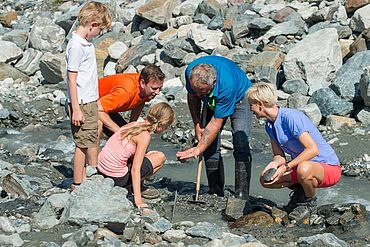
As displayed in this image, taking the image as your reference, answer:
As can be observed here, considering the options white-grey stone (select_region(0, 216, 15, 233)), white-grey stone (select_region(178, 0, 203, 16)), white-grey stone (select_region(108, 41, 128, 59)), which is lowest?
white-grey stone (select_region(108, 41, 128, 59))

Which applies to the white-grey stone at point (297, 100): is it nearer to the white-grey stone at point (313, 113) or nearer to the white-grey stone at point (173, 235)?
the white-grey stone at point (313, 113)

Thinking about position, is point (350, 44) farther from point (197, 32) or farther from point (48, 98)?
point (48, 98)

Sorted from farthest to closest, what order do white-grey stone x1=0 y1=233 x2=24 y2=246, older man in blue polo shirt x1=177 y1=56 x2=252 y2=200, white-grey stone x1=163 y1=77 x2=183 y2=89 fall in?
1. white-grey stone x1=163 y1=77 x2=183 y2=89
2. older man in blue polo shirt x1=177 y1=56 x2=252 y2=200
3. white-grey stone x1=0 y1=233 x2=24 y2=246

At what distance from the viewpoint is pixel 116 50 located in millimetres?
16266

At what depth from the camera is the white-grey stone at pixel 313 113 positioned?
11.9 m

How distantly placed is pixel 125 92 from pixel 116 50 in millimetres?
7905

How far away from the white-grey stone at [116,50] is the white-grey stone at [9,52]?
2.03 meters

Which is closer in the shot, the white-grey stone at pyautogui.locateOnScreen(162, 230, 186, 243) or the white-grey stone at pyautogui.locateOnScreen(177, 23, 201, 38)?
the white-grey stone at pyautogui.locateOnScreen(162, 230, 186, 243)

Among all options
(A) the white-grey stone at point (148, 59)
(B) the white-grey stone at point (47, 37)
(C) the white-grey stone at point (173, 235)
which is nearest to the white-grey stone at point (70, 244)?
(C) the white-grey stone at point (173, 235)

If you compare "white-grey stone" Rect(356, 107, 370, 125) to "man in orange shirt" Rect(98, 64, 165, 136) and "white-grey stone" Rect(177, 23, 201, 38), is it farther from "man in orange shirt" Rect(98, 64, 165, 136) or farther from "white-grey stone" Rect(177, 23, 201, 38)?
"white-grey stone" Rect(177, 23, 201, 38)

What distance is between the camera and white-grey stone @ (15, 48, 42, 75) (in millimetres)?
16719

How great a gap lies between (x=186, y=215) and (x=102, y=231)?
1658mm

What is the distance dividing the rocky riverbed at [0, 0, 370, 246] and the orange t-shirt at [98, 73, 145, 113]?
3.20 feet

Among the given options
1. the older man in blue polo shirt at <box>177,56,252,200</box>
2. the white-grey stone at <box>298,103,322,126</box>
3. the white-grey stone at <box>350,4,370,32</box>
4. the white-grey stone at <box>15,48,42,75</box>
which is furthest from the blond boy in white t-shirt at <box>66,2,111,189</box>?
the white-grey stone at <box>15,48,42,75</box>
